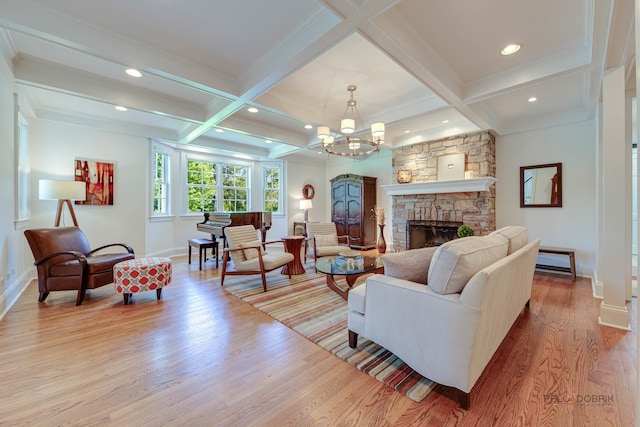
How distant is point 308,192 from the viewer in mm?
8055

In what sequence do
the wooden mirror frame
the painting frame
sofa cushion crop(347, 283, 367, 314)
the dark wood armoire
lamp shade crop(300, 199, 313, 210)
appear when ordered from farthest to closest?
the wooden mirror frame, lamp shade crop(300, 199, 313, 210), the dark wood armoire, the painting frame, sofa cushion crop(347, 283, 367, 314)

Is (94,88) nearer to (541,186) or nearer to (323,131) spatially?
(323,131)

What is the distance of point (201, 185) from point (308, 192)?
3.03 meters

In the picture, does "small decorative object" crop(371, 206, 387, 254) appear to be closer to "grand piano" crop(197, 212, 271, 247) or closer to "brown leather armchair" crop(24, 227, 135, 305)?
"grand piano" crop(197, 212, 271, 247)

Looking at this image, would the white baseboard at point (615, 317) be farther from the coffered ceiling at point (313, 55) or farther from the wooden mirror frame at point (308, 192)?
the wooden mirror frame at point (308, 192)

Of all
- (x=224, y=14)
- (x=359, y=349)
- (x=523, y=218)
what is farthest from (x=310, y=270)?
(x=523, y=218)

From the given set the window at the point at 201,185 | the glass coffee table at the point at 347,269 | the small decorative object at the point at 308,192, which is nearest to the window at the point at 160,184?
the window at the point at 201,185

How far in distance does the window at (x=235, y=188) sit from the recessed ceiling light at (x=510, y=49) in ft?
20.3

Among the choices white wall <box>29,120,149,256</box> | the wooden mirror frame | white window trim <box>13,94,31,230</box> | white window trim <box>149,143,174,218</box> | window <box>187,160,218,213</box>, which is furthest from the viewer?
the wooden mirror frame

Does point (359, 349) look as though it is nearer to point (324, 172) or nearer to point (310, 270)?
point (310, 270)

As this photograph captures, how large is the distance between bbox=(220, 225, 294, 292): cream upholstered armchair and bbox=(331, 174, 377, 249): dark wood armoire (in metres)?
3.08

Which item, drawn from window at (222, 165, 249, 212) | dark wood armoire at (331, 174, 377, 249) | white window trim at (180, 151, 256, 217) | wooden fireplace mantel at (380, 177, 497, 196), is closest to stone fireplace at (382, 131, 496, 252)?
wooden fireplace mantel at (380, 177, 497, 196)

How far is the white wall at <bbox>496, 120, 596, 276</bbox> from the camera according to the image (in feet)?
14.1

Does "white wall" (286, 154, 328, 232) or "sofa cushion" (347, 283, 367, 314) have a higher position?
"white wall" (286, 154, 328, 232)
